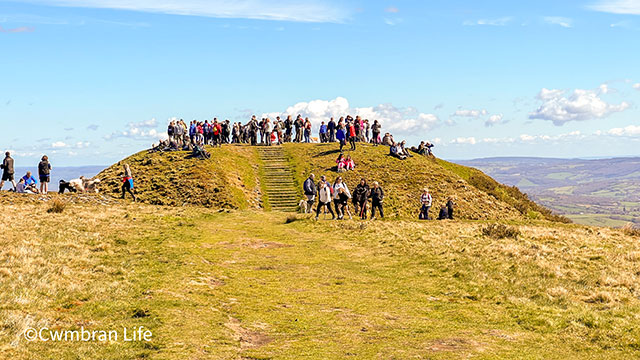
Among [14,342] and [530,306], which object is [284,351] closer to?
[14,342]

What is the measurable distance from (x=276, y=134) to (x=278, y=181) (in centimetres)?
1337

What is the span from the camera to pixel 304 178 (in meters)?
49.9

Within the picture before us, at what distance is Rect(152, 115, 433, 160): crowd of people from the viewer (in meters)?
55.0

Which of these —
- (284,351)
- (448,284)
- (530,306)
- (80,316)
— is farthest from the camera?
(448,284)

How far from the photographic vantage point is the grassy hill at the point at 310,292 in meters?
11.3

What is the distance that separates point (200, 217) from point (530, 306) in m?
23.2

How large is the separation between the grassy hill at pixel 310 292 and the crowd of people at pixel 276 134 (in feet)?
89.4

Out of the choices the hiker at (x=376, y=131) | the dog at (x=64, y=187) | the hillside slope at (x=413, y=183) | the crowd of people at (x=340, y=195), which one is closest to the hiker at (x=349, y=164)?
the hillside slope at (x=413, y=183)

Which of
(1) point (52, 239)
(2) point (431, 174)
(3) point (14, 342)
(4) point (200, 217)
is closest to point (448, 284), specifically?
(3) point (14, 342)

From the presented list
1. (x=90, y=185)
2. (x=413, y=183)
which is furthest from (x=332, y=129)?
(x=90, y=185)

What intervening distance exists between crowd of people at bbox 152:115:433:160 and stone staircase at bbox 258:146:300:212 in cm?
283

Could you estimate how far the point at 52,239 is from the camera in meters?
21.0

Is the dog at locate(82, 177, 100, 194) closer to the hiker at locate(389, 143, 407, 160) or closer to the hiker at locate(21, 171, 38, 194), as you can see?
the hiker at locate(21, 171, 38, 194)

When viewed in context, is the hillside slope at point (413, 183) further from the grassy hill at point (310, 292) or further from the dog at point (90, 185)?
the dog at point (90, 185)
